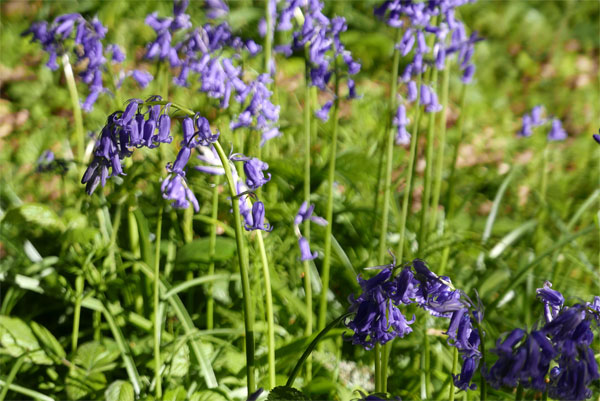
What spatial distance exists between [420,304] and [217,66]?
1.52 m

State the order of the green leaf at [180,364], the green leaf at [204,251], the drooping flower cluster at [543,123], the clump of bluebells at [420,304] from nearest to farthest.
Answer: the clump of bluebells at [420,304]
the green leaf at [180,364]
the green leaf at [204,251]
the drooping flower cluster at [543,123]

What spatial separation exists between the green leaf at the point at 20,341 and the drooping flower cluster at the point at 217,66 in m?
1.33

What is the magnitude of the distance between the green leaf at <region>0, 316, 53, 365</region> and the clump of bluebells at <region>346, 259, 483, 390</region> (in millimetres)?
1711

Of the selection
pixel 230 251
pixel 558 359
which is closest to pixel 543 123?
pixel 230 251

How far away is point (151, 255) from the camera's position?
126 inches

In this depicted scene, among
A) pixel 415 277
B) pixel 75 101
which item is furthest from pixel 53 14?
pixel 415 277

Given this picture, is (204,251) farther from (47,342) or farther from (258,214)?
(258,214)

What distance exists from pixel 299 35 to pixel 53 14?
17.0 feet

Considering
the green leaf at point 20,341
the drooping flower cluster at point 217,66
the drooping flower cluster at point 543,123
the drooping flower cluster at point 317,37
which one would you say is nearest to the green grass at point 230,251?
the green leaf at point 20,341

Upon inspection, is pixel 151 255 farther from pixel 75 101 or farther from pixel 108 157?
pixel 108 157

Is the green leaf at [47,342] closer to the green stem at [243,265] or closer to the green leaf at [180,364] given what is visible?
the green leaf at [180,364]

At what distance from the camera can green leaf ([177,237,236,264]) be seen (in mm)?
3162

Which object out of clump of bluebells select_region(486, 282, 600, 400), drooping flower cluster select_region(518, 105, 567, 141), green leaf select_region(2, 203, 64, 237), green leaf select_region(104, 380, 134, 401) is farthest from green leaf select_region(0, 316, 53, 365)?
drooping flower cluster select_region(518, 105, 567, 141)

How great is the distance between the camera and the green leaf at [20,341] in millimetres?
2906
